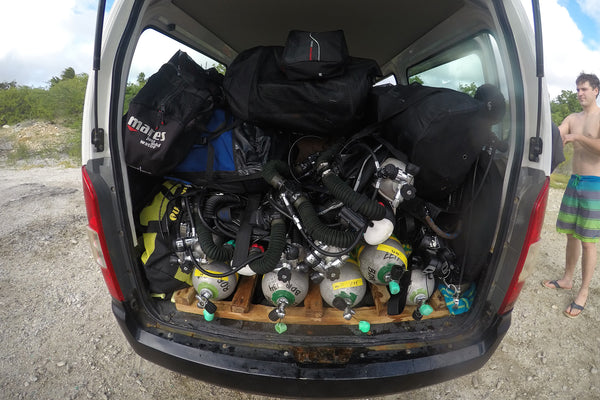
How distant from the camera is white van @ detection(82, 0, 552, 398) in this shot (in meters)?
1.42

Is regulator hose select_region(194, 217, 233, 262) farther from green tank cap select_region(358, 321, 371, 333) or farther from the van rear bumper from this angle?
green tank cap select_region(358, 321, 371, 333)

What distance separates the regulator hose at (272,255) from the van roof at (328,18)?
1.92 meters

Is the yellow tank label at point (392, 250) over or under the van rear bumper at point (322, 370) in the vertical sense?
over

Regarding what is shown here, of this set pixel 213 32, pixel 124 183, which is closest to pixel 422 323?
pixel 124 183

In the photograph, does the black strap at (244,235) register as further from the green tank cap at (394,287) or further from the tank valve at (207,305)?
the green tank cap at (394,287)

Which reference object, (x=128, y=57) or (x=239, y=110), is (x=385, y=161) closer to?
(x=239, y=110)

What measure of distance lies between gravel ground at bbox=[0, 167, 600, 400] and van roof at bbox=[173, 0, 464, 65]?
2.61 meters

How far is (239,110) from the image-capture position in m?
1.81

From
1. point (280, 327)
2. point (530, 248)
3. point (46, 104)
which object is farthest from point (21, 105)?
point (530, 248)

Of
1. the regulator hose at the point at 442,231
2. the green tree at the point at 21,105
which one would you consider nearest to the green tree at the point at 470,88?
the regulator hose at the point at 442,231

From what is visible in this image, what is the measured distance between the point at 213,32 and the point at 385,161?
2.39 m

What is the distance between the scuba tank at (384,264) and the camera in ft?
5.10

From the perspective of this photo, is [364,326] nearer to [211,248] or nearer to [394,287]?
[394,287]

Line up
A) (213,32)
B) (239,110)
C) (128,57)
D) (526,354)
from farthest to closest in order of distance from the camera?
(213,32), (526,354), (239,110), (128,57)
